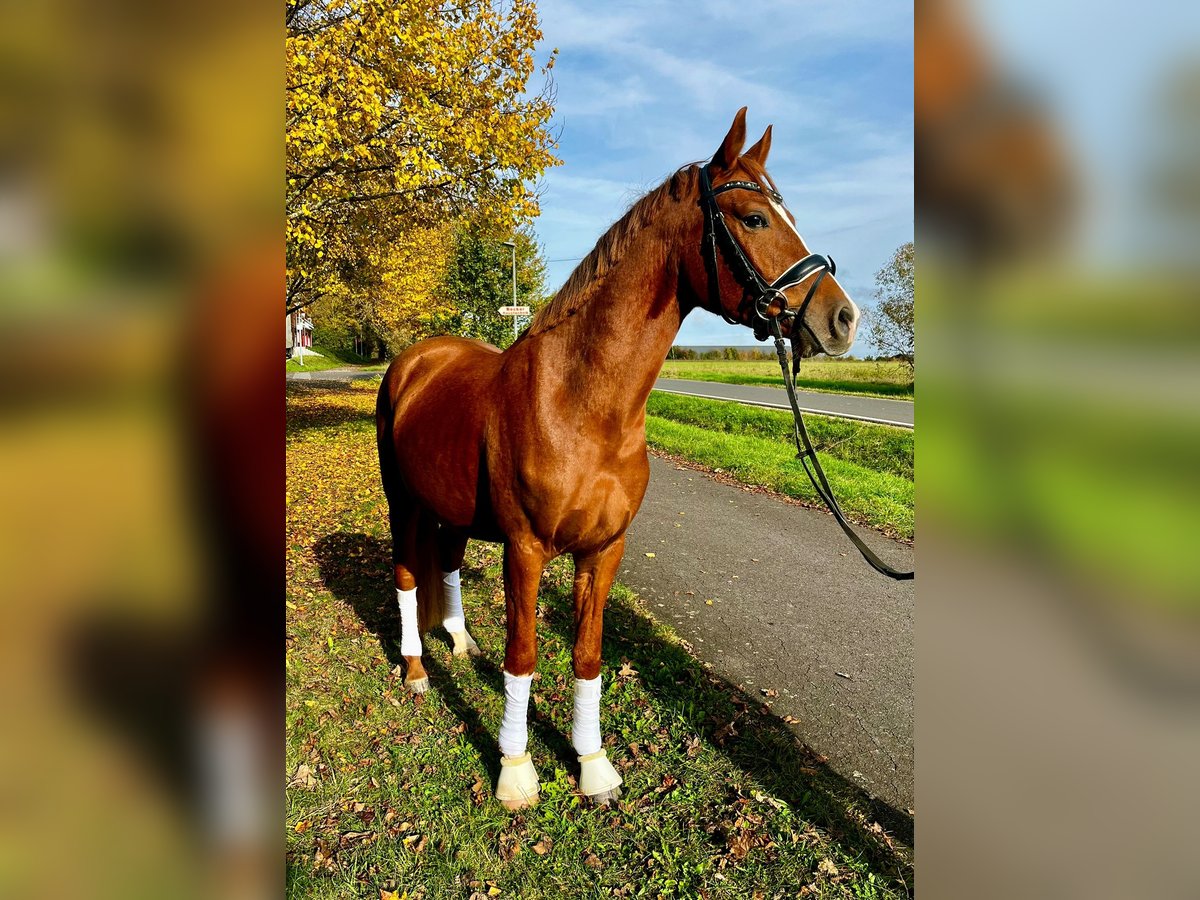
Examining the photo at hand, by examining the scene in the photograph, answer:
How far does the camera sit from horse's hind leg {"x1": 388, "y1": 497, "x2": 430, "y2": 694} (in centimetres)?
403

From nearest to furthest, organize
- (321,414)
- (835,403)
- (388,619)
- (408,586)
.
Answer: (408,586) < (388,619) < (321,414) < (835,403)

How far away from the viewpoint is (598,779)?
3061 mm

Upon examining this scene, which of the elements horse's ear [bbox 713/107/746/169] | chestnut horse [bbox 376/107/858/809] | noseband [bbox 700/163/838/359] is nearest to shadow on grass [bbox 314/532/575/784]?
chestnut horse [bbox 376/107/858/809]

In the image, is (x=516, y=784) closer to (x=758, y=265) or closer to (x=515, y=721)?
(x=515, y=721)

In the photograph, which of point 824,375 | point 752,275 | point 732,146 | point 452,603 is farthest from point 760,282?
Result: point 824,375

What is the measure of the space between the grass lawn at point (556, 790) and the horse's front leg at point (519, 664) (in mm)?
127

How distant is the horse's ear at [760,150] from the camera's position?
2.50 m

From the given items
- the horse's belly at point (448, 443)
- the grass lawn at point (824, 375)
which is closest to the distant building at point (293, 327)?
the horse's belly at point (448, 443)

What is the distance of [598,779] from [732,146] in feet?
9.19
